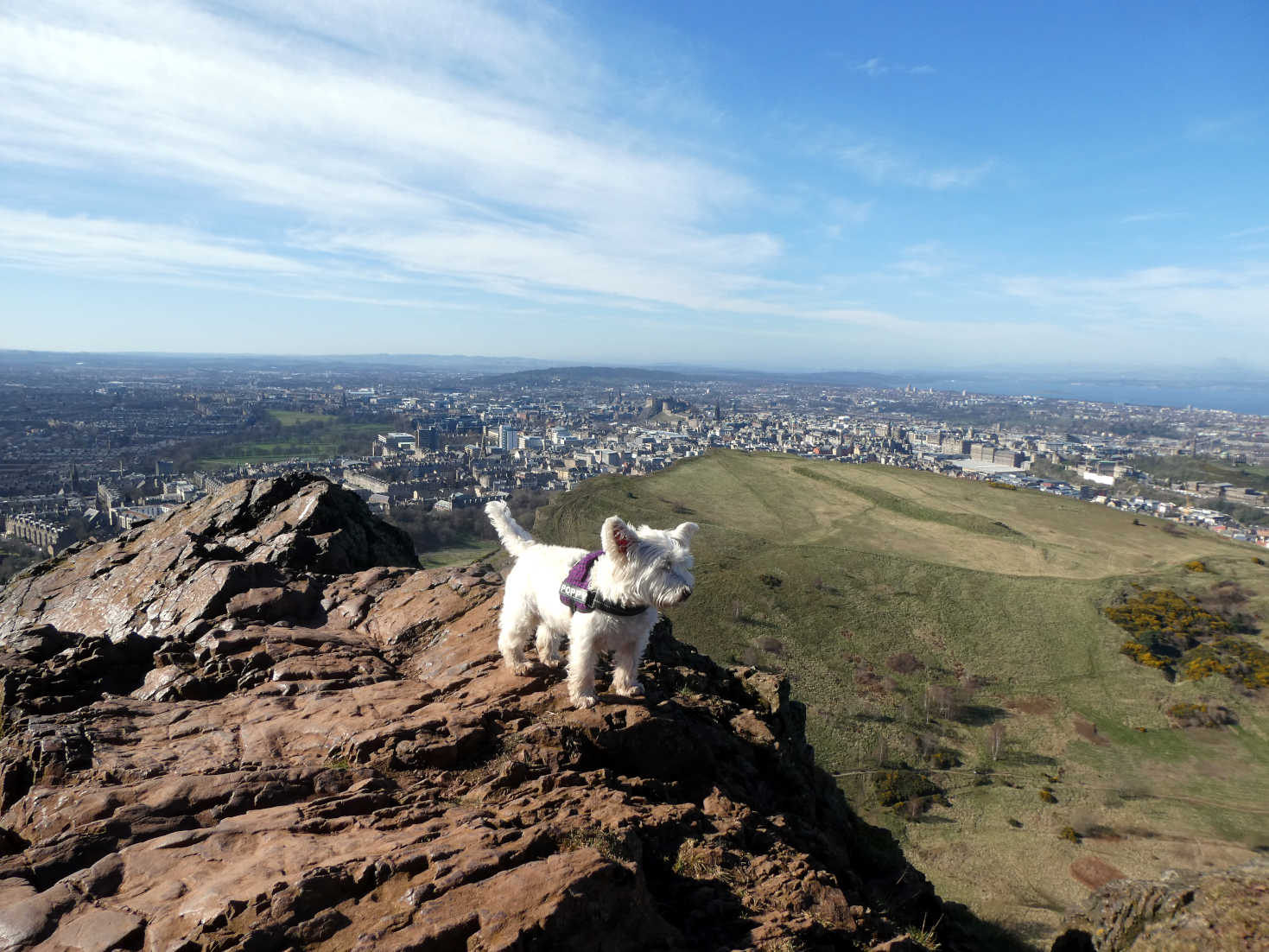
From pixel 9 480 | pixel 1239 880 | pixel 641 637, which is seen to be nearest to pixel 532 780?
pixel 641 637

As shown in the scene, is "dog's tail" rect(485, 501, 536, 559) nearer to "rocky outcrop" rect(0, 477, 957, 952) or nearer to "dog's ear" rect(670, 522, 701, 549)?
"rocky outcrop" rect(0, 477, 957, 952)

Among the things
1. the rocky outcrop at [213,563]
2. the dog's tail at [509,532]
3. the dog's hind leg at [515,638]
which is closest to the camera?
the dog's hind leg at [515,638]

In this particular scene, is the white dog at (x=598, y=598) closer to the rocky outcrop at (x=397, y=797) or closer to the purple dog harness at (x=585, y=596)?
the purple dog harness at (x=585, y=596)

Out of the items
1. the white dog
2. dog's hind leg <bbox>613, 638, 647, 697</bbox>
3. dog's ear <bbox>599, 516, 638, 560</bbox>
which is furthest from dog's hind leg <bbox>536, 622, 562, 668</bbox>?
dog's ear <bbox>599, 516, 638, 560</bbox>

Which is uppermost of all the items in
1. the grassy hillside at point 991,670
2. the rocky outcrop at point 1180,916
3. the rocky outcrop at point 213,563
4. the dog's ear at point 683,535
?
the dog's ear at point 683,535

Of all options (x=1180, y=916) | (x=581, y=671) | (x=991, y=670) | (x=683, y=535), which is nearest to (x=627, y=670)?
(x=581, y=671)

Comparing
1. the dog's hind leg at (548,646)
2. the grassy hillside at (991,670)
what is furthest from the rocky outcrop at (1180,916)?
the dog's hind leg at (548,646)

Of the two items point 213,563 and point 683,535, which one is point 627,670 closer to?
point 683,535
